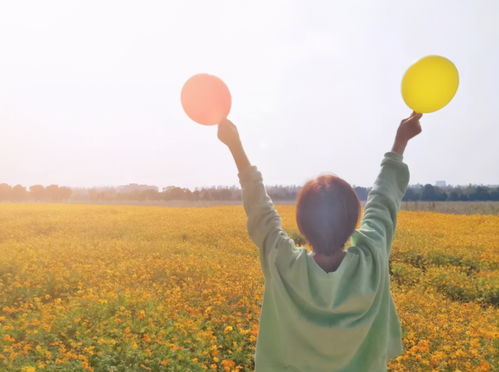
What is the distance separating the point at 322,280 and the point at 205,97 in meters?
0.70

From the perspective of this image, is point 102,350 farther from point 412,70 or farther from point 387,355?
point 412,70

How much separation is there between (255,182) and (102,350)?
3603 millimetres

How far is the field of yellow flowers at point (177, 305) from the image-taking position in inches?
185

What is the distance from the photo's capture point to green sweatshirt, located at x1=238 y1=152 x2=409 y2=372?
153cm

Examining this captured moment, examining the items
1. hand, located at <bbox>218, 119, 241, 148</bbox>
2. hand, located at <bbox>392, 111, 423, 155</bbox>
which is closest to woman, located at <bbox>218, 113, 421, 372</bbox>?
hand, located at <bbox>218, 119, 241, 148</bbox>

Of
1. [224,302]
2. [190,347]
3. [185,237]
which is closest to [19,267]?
[224,302]

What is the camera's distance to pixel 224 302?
21.0 feet

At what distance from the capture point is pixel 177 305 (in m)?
6.17

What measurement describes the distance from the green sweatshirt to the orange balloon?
232 mm

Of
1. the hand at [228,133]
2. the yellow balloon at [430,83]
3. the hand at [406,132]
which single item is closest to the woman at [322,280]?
the hand at [228,133]

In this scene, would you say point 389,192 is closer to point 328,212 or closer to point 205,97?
point 328,212

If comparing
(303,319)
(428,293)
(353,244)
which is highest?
(353,244)

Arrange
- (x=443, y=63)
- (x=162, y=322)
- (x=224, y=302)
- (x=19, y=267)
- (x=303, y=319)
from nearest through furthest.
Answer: (x=303, y=319) → (x=443, y=63) → (x=162, y=322) → (x=224, y=302) → (x=19, y=267)

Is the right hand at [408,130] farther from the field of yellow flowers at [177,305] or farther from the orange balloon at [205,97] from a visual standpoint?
the field of yellow flowers at [177,305]
